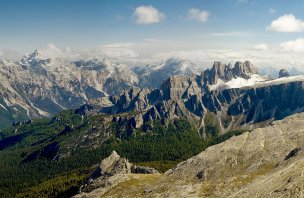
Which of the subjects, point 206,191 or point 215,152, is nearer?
point 206,191

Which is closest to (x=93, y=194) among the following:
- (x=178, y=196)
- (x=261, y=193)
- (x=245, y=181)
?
(x=178, y=196)

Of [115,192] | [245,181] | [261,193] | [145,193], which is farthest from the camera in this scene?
[115,192]

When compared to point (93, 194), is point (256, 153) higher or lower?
higher

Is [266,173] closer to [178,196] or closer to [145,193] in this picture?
[178,196]

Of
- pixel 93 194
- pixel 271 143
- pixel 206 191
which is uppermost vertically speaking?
pixel 271 143

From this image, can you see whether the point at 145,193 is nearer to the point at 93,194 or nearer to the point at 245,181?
the point at 93,194

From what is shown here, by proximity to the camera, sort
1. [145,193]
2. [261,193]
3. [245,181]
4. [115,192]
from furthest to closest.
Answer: [115,192] → [145,193] → [245,181] → [261,193]
